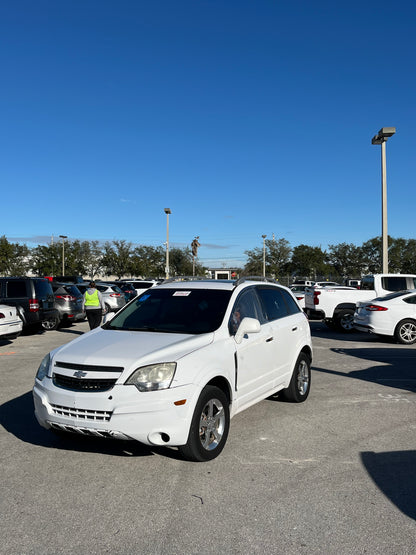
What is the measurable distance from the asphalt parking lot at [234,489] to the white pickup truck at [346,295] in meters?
8.98

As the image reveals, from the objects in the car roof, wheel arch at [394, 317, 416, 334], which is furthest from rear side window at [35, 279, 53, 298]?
wheel arch at [394, 317, 416, 334]

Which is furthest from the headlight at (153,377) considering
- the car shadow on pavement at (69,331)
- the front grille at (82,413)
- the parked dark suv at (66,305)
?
the parked dark suv at (66,305)

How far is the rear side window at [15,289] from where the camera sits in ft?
47.7

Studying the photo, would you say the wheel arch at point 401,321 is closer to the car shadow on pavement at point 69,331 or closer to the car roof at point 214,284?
the car roof at point 214,284

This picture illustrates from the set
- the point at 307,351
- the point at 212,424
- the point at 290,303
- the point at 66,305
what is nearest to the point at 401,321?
the point at 307,351

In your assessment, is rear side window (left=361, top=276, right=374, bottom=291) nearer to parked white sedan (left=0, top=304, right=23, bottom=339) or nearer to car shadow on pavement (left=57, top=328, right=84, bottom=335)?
car shadow on pavement (left=57, top=328, right=84, bottom=335)

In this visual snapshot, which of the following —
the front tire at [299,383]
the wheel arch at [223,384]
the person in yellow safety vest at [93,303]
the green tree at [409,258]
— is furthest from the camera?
the green tree at [409,258]

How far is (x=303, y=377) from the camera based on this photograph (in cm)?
690

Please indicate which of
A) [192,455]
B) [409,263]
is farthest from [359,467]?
[409,263]

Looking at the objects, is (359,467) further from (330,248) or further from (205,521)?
(330,248)

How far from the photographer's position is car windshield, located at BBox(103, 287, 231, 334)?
520 cm

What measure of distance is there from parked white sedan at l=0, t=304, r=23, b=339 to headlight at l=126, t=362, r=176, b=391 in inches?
330

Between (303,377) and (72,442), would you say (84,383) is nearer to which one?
(72,442)

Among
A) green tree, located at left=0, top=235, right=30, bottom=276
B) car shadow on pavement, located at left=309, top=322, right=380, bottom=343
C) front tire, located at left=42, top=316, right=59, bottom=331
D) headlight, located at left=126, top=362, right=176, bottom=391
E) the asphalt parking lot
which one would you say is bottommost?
car shadow on pavement, located at left=309, top=322, right=380, bottom=343
